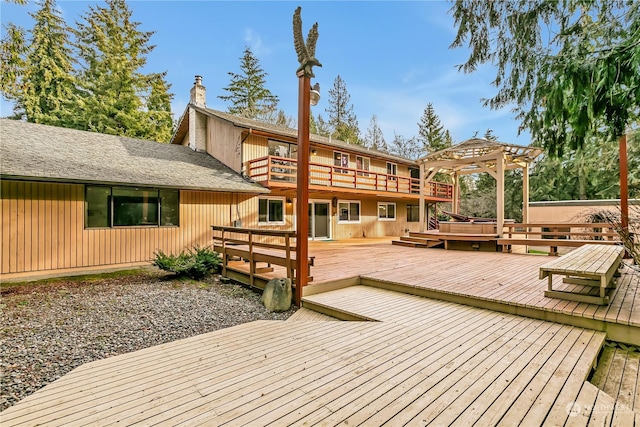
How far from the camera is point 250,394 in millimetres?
2119

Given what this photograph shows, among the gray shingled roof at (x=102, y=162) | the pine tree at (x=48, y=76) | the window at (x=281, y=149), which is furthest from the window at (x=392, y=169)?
the pine tree at (x=48, y=76)

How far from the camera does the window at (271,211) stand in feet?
39.4

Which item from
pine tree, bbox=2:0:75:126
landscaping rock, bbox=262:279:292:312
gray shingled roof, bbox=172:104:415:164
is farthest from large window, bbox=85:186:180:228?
pine tree, bbox=2:0:75:126

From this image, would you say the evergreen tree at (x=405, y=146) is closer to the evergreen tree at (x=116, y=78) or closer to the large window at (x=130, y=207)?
the evergreen tree at (x=116, y=78)

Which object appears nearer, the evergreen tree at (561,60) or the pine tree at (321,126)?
the evergreen tree at (561,60)

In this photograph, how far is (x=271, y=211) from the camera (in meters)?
12.4

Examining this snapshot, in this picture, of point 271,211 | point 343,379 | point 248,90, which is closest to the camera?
point 343,379

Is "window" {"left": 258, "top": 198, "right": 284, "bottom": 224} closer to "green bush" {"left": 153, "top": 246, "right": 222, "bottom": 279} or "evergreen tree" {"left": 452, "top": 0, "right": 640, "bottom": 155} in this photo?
"green bush" {"left": 153, "top": 246, "right": 222, "bottom": 279}

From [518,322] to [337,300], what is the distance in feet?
7.47

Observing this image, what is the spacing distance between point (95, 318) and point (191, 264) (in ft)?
7.91

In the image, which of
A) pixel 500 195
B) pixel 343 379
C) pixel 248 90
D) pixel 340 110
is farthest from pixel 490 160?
pixel 248 90

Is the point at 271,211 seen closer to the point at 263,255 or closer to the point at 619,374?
the point at 263,255

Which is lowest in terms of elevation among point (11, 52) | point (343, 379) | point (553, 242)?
point (343, 379)

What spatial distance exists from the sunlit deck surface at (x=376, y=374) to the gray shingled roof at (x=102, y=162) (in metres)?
5.99
